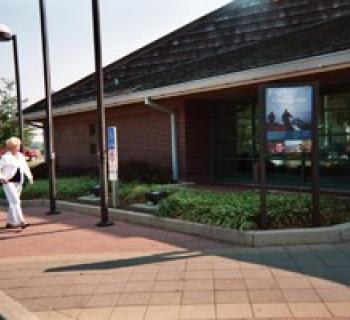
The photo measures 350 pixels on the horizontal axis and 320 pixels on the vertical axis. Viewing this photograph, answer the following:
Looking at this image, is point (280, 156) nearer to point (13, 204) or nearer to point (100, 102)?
point (100, 102)

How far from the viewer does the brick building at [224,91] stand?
12.3 m

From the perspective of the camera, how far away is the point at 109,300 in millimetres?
5895

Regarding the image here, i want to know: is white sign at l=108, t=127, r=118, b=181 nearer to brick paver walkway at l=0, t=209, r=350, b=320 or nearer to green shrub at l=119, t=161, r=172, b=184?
brick paver walkway at l=0, t=209, r=350, b=320

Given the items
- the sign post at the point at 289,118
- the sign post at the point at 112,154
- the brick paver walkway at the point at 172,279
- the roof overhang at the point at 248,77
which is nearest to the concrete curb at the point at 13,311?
the brick paver walkway at the point at 172,279

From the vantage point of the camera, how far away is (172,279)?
6531mm

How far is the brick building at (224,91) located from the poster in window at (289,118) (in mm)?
1724

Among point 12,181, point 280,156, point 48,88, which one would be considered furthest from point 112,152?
point 280,156

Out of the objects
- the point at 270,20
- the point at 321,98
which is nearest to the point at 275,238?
the point at 321,98

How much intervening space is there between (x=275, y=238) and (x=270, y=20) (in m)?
11.0

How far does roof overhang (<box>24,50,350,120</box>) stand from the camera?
10.2 m

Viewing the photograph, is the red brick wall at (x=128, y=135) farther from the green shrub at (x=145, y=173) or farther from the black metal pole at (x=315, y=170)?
the black metal pole at (x=315, y=170)

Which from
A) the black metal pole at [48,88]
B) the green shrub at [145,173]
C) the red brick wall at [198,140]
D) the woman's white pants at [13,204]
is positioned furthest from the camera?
the red brick wall at [198,140]

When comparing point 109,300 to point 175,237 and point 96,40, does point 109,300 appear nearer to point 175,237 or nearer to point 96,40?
point 175,237

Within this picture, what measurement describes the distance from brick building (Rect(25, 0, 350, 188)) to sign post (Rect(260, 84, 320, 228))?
1.71 m
